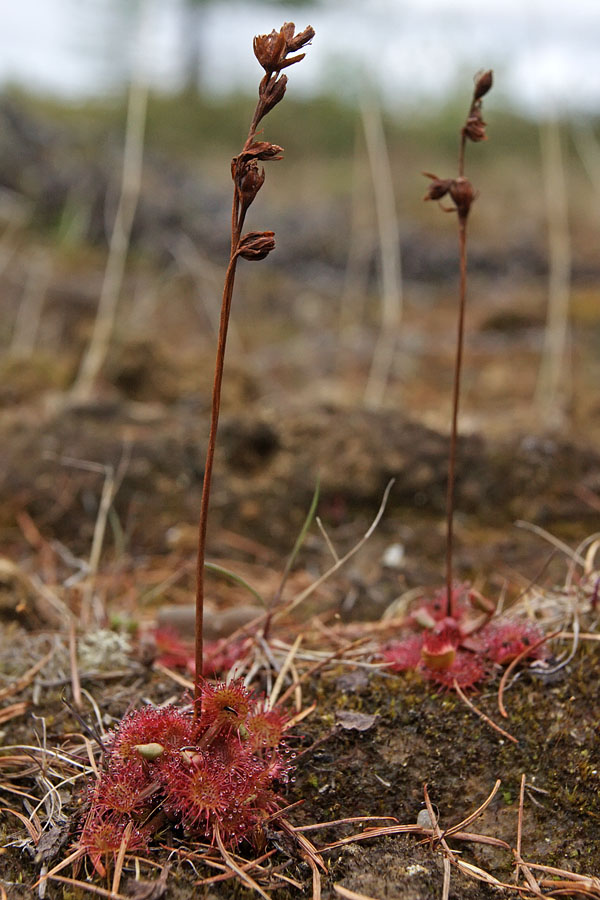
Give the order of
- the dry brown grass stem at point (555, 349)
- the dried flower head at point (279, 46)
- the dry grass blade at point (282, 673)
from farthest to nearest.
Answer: the dry brown grass stem at point (555, 349)
the dry grass blade at point (282, 673)
the dried flower head at point (279, 46)

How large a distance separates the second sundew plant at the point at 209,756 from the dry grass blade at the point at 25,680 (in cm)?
41

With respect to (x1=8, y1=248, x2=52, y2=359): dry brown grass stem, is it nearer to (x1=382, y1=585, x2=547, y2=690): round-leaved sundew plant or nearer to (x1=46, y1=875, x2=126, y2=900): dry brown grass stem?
(x1=382, y1=585, x2=547, y2=690): round-leaved sundew plant

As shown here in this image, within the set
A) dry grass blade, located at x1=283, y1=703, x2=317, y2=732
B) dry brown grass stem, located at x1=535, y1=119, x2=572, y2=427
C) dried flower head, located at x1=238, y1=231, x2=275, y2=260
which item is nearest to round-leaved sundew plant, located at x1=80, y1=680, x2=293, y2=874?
dry grass blade, located at x1=283, y1=703, x2=317, y2=732

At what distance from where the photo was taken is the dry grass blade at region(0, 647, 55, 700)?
152 cm

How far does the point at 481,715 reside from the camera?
135 cm

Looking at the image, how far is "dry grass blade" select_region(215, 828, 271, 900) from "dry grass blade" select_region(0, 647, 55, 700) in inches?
25.4

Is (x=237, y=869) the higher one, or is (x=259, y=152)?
(x=259, y=152)

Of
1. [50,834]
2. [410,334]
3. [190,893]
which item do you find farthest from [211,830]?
[410,334]

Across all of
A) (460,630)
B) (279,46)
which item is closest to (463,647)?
(460,630)

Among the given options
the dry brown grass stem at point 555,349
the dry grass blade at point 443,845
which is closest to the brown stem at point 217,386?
the dry grass blade at point 443,845

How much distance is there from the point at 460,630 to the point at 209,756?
584 mm

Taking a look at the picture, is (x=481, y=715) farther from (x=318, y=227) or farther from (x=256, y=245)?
(x=318, y=227)

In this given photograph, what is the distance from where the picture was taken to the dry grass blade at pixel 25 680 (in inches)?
59.8

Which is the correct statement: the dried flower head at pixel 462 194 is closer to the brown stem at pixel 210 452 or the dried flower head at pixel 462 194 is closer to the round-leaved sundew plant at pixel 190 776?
the brown stem at pixel 210 452
